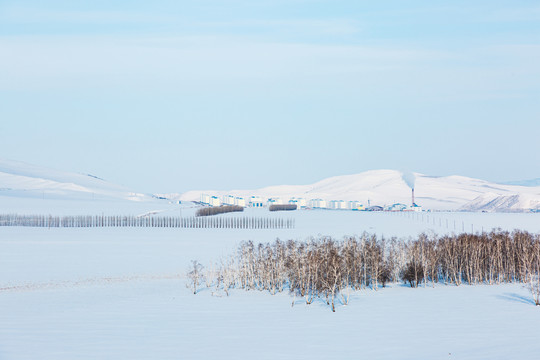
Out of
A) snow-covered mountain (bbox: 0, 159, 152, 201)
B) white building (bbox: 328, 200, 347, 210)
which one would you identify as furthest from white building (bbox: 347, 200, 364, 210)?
snow-covered mountain (bbox: 0, 159, 152, 201)

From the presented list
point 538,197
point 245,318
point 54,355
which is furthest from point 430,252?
point 538,197

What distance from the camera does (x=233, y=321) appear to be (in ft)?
62.5

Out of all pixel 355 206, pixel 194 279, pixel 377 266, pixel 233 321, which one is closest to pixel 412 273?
pixel 377 266

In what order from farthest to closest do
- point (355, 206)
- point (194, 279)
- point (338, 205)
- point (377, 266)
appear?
point (338, 205) < point (355, 206) < point (377, 266) < point (194, 279)

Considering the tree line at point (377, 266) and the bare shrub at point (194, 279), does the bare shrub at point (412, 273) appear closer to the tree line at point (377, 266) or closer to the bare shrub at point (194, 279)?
the tree line at point (377, 266)

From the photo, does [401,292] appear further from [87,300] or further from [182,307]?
[87,300]

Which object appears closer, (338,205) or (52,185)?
(338,205)

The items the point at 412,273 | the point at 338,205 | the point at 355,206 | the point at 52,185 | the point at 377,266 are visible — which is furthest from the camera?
the point at 52,185

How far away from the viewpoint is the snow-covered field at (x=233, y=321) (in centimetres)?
1495

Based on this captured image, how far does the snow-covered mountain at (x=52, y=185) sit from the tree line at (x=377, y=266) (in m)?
126

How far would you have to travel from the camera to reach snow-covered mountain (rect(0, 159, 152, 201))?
153125 mm

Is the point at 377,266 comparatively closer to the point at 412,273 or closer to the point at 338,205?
the point at 412,273

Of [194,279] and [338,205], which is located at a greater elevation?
[338,205]

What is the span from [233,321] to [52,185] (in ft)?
510
